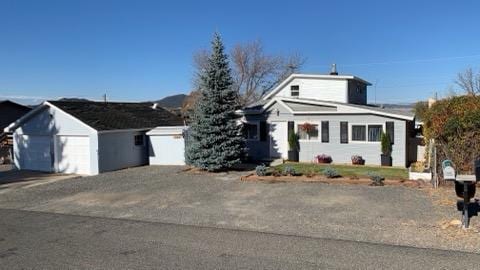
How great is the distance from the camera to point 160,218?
11477mm

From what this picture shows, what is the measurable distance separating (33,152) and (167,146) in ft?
24.2

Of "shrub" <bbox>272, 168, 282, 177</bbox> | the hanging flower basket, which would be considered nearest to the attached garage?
the hanging flower basket

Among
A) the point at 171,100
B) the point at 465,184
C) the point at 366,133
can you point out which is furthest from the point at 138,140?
the point at 171,100

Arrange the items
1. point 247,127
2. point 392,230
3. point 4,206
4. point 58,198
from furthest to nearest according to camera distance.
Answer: point 247,127, point 58,198, point 4,206, point 392,230

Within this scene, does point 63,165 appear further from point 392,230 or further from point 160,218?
point 392,230

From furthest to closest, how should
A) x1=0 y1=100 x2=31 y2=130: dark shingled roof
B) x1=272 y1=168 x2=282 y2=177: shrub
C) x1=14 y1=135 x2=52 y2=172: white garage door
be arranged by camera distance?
1. x1=0 y1=100 x2=31 y2=130: dark shingled roof
2. x1=14 y1=135 x2=52 y2=172: white garage door
3. x1=272 y1=168 x2=282 y2=177: shrub

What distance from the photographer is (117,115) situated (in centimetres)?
2545

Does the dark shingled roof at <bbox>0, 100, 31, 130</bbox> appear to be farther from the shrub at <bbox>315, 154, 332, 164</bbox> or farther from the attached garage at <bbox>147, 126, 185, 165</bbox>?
the shrub at <bbox>315, 154, 332, 164</bbox>

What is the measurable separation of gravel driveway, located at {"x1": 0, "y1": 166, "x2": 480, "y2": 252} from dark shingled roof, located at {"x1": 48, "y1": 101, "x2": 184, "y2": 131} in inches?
183

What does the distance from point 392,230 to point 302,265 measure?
318 cm

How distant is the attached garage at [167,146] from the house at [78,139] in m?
0.26

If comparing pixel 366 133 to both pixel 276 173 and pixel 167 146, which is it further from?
pixel 167 146

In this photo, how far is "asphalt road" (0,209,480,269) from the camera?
7371 millimetres

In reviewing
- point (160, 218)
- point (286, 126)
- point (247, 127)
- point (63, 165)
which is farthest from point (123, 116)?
point (160, 218)
